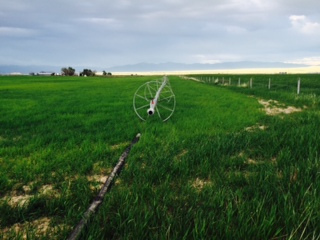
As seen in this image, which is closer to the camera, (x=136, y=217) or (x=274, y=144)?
(x=136, y=217)

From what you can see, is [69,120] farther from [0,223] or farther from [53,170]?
[0,223]

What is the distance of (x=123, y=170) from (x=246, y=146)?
107 inches

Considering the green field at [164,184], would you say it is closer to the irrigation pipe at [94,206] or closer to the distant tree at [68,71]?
the irrigation pipe at [94,206]

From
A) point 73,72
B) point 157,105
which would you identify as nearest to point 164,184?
point 157,105

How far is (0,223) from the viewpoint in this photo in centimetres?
311

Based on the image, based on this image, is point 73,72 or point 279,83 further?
point 73,72

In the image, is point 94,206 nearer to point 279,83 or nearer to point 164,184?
point 164,184

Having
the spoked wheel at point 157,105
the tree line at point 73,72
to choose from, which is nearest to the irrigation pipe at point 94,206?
the spoked wheel at point 157,105

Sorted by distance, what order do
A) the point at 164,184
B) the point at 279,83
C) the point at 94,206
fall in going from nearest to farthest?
1. the point at 94,206
2. the point at 164,184
3. the point at 279,83

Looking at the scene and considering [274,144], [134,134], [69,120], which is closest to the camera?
[274,144]

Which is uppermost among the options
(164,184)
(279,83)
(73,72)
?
(73,72)

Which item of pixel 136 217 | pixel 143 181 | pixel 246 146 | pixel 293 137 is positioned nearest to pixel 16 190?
pixel 143 181

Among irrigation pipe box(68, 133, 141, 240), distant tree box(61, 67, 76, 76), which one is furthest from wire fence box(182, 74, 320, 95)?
distant tree box(61, 67, 76, 76)

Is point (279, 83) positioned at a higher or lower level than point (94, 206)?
lower
